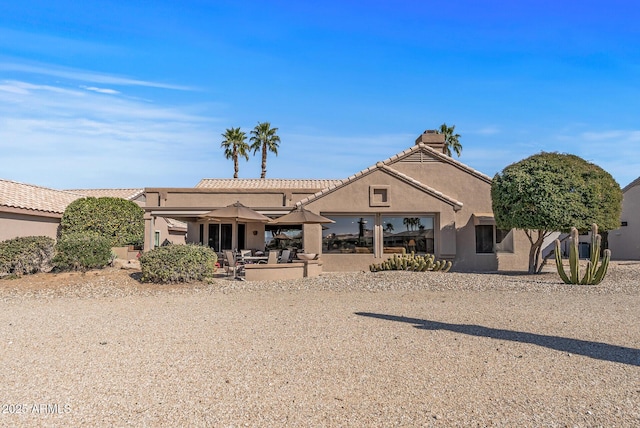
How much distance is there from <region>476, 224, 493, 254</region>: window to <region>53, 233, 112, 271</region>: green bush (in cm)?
1491

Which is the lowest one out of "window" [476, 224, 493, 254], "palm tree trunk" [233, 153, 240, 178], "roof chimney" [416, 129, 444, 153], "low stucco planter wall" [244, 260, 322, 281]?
"low stucco planter wall" [244, 260, 322, 281]

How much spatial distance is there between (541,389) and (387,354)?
195cm

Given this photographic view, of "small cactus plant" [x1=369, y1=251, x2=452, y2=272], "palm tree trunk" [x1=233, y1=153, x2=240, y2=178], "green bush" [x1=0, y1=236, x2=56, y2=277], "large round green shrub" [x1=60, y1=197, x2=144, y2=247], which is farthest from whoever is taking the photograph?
"palm tree trunk" [x1=233, y1=153, x2=240, y2=178]

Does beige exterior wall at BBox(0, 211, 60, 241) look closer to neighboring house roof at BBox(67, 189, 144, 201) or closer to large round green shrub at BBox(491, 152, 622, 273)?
neighboring house roof at BBox(67, 189, 144, 201)

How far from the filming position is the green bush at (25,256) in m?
13.4

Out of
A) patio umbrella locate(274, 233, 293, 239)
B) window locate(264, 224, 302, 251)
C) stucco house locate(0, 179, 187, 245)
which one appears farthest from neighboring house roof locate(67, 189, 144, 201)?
patio umbrella locate(274, 233, 293, 239)

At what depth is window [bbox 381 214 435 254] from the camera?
65.4 ft

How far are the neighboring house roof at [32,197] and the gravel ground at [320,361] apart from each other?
11.5 meters

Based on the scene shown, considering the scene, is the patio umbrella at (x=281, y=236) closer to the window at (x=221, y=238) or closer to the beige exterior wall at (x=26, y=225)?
the window at (x=221, y=238)

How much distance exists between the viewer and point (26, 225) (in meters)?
21.5

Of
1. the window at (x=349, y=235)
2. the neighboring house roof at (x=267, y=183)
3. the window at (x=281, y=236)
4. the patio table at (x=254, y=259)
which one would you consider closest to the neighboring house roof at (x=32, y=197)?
the neighboring house roof at (x=267, y=183)

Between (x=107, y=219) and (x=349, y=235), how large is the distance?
13.3m

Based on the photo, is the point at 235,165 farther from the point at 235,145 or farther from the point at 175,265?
the point at 175,265

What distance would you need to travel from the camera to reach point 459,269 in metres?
19.8
